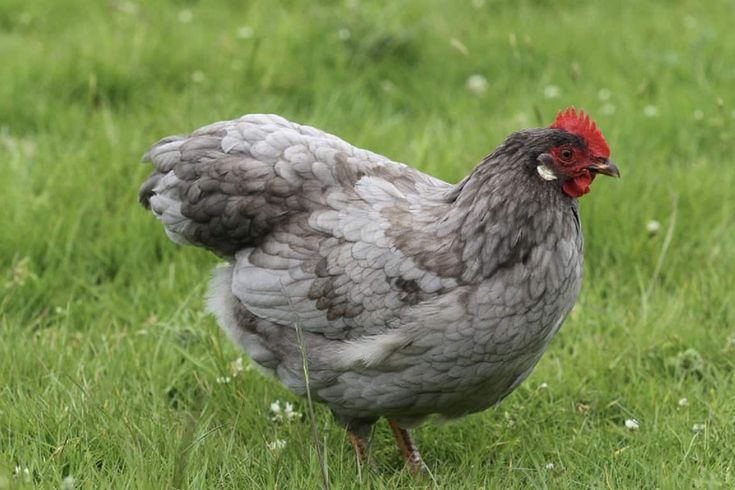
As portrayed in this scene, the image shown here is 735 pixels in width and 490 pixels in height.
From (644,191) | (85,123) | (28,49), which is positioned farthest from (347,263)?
(28,49)

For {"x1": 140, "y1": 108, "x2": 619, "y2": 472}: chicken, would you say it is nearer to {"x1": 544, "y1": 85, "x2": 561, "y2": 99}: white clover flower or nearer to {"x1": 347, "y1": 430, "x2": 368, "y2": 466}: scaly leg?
{"x1": 347, "y1": 430, "x2": 368, "y2": 466}: scaly leg

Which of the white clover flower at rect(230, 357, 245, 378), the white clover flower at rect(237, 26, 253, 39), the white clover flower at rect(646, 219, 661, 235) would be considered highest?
the white clover flower at rect(646, 219, 661, 235)

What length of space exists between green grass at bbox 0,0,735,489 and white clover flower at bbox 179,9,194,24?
0.04m

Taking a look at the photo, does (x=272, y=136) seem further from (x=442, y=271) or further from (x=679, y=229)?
(x=679, y=229)

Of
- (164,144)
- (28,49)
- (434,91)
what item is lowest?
(28,49)

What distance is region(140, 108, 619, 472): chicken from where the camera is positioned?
3830mm

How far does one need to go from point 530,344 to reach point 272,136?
121cm

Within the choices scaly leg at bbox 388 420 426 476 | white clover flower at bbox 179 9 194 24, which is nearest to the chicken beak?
scaly leg at bbox 388 420 426 476

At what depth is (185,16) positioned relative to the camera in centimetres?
766

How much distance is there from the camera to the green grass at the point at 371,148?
4.16 metres

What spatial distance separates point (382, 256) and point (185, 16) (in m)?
4.21

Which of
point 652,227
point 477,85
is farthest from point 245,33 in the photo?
point 652,227

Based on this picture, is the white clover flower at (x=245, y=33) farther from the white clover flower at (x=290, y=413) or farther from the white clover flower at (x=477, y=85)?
the white clover flower at (x=290, y=413)

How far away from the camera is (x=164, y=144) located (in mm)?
4469
